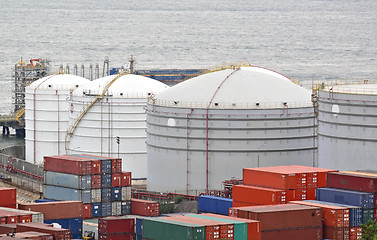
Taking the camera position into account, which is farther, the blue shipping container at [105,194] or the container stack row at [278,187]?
the blue shipping container at [105,194]

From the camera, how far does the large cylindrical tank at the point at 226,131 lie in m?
82.7

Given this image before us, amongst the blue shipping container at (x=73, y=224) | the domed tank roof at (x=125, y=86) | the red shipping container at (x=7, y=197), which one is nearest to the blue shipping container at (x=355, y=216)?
the blue shipping container at (x=73, y=224)

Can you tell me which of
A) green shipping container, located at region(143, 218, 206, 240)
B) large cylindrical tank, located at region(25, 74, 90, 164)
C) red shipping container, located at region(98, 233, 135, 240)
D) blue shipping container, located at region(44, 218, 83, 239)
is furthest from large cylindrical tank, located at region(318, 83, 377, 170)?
large cylindrical tank, located at region(25, 74, 90, 164)

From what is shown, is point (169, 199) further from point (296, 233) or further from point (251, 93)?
point (296, 233)

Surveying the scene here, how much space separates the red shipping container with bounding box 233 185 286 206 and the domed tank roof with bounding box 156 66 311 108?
43.1 ft

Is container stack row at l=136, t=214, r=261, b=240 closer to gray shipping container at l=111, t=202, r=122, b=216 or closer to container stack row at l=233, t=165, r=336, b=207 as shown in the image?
container stack row at l=233, t=165, r=336, b=207

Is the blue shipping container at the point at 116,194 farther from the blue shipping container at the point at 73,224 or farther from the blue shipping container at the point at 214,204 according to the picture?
the blue shipping container at the point at 73,224

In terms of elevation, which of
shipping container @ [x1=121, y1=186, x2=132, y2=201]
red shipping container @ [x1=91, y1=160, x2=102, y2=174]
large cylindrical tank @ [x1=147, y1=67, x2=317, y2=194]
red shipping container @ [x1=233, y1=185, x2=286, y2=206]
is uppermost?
large cylindrical tank @ [x1=147, y1=67, x2=317, y2=194]

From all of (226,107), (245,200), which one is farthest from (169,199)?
(245,200)

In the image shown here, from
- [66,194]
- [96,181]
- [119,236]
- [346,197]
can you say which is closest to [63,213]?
[119,236]

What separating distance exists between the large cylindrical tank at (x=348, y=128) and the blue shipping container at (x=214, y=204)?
295 inches

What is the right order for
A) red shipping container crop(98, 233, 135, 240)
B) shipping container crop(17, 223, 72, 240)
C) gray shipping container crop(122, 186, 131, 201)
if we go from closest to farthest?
1. shipping container crop(17, 223, 72, 240)
2. red shipping container crop(98, 233, 135, 240)
3. gray shipping container crop(122, 186, 131, 201)

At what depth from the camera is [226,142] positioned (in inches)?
3255

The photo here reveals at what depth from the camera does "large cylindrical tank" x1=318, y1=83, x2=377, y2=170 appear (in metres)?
73.6
